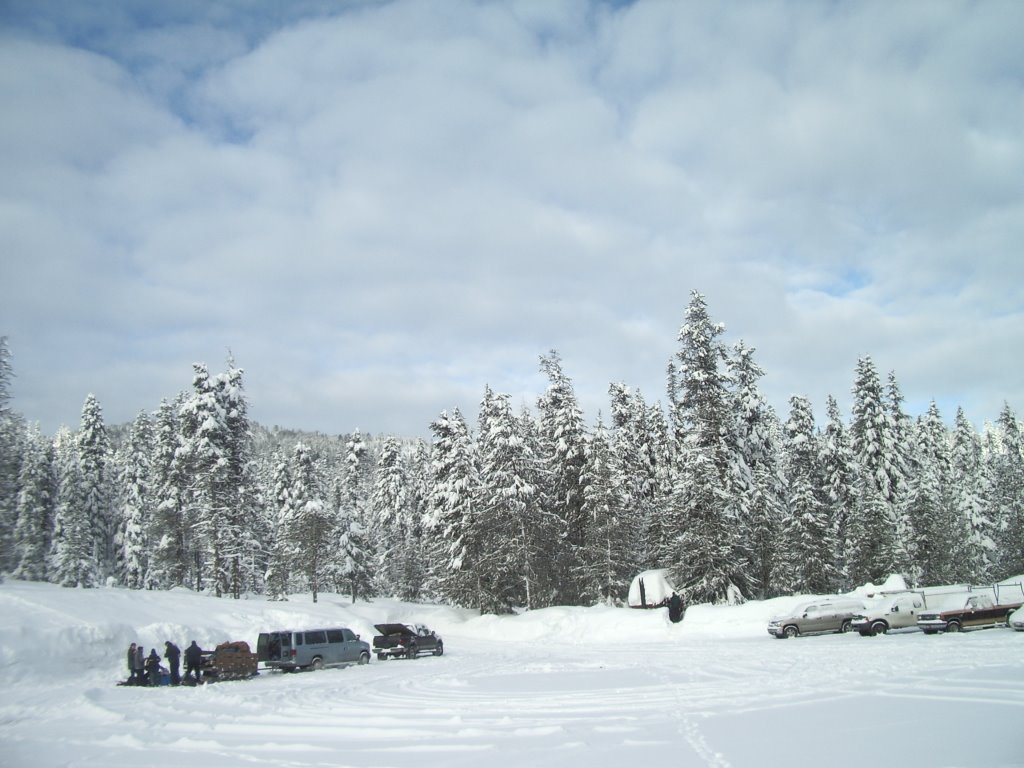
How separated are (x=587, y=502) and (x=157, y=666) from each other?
28.0 m

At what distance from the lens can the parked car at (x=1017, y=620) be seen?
26.4 meters

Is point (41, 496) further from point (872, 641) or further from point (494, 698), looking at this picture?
point (872, 641)

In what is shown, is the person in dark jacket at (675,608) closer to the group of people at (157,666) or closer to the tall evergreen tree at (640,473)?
the tall evergreen tree at (640,473)

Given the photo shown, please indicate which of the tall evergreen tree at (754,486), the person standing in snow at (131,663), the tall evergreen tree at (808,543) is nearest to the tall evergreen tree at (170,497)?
the person standing in snow at (131,663)

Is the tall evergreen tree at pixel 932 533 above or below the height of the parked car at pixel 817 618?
above

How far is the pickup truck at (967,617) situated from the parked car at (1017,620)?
5.19ft

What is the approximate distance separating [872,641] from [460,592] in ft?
98.5

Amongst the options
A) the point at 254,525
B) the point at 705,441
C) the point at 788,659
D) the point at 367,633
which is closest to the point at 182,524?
the point at 254,525

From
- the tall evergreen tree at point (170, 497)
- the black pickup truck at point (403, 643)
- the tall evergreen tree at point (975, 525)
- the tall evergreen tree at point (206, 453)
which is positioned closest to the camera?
the black pickup truck at point (403, 643)

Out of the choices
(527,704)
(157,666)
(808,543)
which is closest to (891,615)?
(808,543)

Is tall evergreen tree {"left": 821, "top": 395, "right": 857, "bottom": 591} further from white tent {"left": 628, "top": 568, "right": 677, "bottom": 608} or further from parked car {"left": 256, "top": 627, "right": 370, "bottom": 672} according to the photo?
parked car {"left": 256, "top": 627, "right": 370, "bottom": 672}

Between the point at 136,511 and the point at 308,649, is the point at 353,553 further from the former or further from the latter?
the point at 308,649

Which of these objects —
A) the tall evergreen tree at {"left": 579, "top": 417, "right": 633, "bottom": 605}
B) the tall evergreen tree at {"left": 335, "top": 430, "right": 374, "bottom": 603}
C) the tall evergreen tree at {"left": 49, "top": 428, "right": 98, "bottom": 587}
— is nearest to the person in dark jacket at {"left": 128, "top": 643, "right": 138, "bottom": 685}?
the tall evergreen tree at {"left": 579, "top": 417, "right": 633, "bottom": 605}

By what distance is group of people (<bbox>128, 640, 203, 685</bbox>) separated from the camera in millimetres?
24469
